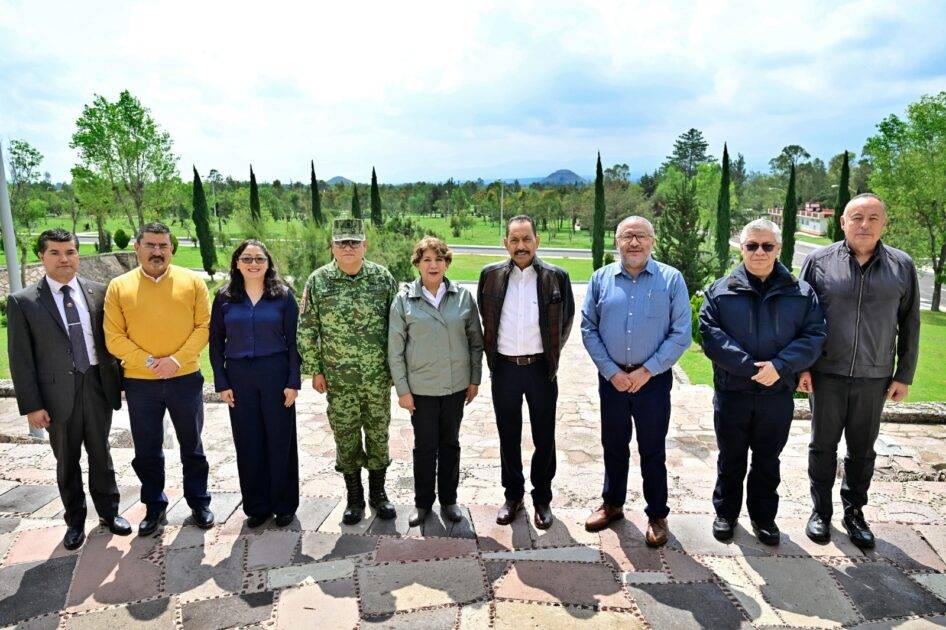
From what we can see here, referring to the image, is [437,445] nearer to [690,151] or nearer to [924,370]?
[924,370]

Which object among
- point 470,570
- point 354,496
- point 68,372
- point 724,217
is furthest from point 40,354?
point 724,217

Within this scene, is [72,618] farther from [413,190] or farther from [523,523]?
[413,190]

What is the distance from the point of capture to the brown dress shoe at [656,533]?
304 centimetres

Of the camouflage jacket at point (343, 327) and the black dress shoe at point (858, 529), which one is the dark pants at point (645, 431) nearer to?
the black dress shoe at point (858, 529)

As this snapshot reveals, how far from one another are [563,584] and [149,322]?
8.28ft

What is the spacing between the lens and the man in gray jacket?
118 inches

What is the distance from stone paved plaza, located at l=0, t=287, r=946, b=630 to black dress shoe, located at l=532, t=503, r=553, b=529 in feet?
0.19

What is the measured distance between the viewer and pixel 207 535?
3219mm

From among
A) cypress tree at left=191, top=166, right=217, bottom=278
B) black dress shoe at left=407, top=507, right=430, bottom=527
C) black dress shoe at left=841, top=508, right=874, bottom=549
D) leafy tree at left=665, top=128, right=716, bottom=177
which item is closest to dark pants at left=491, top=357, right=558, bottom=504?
black dress shoe at left=407, top=507, right=430, bottom=527

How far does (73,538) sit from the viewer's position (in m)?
3.14

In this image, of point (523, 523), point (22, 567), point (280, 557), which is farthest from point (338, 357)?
point (22, 567)

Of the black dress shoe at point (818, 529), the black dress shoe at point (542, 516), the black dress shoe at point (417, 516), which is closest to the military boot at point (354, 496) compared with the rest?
the black dress shoe at point (417, 516)

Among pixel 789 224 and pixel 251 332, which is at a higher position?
pixel 789 224

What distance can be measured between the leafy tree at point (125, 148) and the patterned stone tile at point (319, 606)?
2520 centimetres
